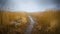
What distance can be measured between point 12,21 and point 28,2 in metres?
0.66

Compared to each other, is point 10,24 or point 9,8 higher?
point 9,8

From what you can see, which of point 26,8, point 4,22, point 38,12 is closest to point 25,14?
point 26,8

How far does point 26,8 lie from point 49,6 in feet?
2.03

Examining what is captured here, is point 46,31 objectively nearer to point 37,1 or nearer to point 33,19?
point 33,19

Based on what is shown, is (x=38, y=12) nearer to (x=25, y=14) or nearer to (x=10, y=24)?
(x=25, y=14)

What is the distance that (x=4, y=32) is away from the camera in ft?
9.64

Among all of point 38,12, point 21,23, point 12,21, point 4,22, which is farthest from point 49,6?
point 4,22

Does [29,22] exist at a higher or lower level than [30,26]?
higher

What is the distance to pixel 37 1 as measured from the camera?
3.05 meters

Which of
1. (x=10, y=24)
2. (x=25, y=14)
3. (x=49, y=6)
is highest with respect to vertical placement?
(x=49, y=6)

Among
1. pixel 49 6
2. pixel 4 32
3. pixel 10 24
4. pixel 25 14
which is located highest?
pixel 49 6

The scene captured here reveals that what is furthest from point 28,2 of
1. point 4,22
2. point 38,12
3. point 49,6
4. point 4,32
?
point 4,32

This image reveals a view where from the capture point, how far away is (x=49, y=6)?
3.05 meters

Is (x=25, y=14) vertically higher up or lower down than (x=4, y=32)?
higher up
